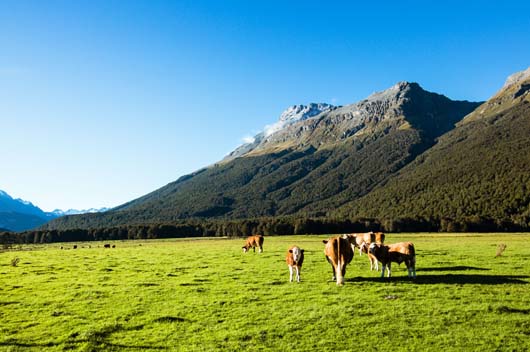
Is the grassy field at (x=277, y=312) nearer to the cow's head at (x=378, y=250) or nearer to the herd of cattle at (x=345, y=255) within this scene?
the herd of cattle at (x=345, y=255)

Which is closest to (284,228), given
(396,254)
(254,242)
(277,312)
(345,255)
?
(254,242)

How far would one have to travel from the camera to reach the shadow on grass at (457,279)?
2019 centimetres

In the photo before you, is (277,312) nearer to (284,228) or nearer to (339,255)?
(339,255)

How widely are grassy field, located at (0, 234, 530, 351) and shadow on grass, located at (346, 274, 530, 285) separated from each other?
0.06 metres

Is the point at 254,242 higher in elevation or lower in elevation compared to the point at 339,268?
lower

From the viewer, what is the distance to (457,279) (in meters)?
21.2

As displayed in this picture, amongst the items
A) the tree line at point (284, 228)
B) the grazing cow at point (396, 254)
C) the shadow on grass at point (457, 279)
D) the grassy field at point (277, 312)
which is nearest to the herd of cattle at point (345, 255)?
the grazing cow at point (396, 254)

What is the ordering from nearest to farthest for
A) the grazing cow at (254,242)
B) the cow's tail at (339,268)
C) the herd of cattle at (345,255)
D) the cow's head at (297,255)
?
the cow's tail at (339,268) < the herd of cattle at (345,255) < the cow's head at (297,255) < the grazing cow at (254,242)

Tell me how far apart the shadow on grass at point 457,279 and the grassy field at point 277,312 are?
0.19 ft

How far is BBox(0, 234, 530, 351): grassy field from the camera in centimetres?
1252

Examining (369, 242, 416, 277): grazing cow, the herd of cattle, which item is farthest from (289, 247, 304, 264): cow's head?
(369, 242, 416, 277): grazing cow

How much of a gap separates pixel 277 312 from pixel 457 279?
38.3 ft

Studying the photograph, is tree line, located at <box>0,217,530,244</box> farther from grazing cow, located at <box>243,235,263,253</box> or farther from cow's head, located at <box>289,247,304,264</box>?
cow's head, located at <box>289,247,304,264</box>

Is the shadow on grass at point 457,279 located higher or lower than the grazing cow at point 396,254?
lower
